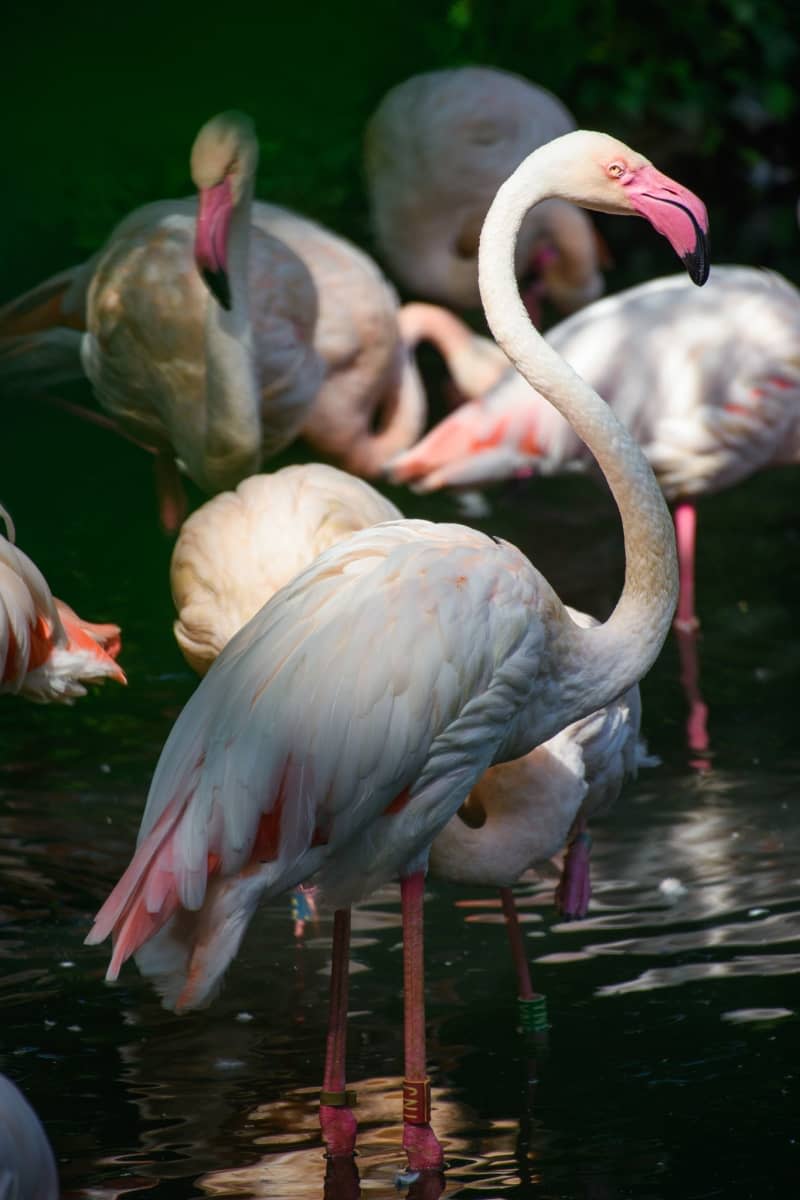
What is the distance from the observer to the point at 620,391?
5887 millimetres

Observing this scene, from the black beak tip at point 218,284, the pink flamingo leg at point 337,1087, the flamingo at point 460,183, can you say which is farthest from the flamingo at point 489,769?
the flamingo at point 460,183

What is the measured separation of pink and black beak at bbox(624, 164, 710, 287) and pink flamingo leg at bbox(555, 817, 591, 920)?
Answer: 47.7 inches

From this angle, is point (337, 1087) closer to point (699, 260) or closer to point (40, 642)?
point (40, 642)

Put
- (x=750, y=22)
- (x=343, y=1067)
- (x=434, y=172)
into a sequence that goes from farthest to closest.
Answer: (x=750, y=22)
(x=434, y=172)
(x=343, y=1067)

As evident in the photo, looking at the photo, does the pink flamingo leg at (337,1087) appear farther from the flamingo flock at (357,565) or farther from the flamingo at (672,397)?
the flamingo at (672,397)

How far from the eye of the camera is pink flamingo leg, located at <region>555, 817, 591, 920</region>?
12.3 ft

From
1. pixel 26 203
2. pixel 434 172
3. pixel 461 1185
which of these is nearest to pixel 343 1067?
pixel 461 1185

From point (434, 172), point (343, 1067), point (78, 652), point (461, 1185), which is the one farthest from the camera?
point (434, 172)

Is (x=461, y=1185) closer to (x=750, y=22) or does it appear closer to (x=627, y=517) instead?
(x=627, y=517)

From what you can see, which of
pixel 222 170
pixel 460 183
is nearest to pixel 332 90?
pixel 460 183

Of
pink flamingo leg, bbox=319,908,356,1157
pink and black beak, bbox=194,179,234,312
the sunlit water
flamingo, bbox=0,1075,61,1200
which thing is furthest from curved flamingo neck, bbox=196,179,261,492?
flamingo, bbox=0,1075,61,1200

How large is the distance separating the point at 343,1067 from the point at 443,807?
0.49 metres

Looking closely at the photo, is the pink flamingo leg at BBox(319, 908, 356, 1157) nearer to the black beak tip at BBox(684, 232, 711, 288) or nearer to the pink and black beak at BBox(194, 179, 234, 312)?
the black beak tip at BBox(684, 232, 711, 288)

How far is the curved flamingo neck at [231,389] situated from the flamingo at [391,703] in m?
2.00
